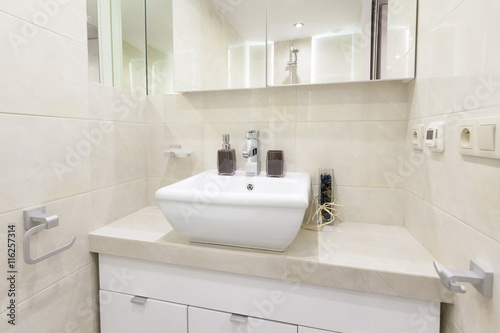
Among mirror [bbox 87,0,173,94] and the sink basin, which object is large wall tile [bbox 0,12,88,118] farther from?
the sink basin

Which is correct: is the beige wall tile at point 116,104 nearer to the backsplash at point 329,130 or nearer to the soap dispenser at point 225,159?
the backsplash at point 329,130

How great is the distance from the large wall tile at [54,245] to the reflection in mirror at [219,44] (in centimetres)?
71

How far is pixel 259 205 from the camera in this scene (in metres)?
0.77

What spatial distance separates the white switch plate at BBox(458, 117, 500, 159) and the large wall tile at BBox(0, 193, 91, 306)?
1213 millimetres

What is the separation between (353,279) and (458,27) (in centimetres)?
74

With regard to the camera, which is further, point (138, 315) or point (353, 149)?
point (353, 149)

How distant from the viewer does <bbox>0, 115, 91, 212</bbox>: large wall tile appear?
0.76m

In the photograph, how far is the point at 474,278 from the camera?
23.1 inches

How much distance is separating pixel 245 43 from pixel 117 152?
778mm

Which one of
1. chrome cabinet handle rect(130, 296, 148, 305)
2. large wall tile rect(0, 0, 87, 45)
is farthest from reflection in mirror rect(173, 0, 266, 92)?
chrome cabinet handle rect(130, 296, 148, 305)

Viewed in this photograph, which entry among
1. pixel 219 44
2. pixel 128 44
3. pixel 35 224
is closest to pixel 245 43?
pixel 219 44

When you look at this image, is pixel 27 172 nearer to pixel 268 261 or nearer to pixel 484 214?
pixel 268 261

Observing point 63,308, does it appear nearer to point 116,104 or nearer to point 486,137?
point 116,104

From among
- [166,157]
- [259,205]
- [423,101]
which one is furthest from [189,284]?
[423,101]
